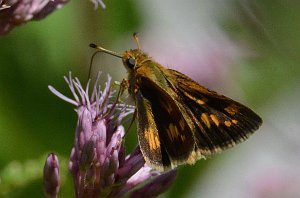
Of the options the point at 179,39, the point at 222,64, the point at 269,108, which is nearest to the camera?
the point at 269,108

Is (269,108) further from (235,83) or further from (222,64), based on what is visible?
(222,64)

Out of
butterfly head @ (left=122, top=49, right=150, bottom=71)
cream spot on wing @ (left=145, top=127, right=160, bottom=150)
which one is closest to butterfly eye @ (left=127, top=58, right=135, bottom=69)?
butterfly head @ (left=122, top=49, right=150, bottom=71)

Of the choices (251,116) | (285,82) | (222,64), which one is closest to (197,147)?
(251,116)

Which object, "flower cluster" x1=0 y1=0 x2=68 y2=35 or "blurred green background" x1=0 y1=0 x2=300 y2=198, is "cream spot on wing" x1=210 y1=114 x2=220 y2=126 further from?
"flower cluster" x1=0 y1=0 x2=68 y2=35

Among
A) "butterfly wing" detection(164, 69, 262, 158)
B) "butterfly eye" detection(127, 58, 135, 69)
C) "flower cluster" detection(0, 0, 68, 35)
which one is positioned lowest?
"butterfly wing" detection(164, 69, 262, 158)

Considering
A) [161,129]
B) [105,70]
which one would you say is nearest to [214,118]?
[161,129]
